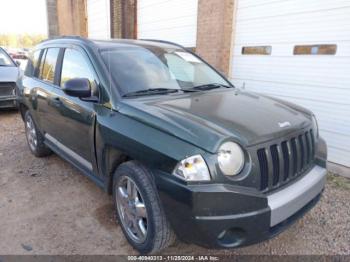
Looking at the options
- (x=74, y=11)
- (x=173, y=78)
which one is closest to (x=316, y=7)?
(x=173, y=78)

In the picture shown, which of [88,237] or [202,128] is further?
[88,237]

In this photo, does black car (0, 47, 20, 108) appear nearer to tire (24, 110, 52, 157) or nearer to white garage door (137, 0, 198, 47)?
tire (24, 110, 52, 157)

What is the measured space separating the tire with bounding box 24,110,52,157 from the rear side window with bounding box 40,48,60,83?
2.90 ft

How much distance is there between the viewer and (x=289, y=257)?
260 cm

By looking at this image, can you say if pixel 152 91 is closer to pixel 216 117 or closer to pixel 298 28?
pixel 216 117

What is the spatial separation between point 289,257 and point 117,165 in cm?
167

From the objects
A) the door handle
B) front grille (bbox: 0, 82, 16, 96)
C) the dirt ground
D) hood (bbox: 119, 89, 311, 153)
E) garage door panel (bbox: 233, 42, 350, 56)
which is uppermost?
garage door panel (bbox: 233, 42, 350, 56)

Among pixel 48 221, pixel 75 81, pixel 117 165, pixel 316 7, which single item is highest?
pixel 316 7

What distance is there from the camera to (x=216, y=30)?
6430mm

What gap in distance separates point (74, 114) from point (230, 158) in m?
1.88

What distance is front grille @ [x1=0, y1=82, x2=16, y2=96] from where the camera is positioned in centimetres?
764

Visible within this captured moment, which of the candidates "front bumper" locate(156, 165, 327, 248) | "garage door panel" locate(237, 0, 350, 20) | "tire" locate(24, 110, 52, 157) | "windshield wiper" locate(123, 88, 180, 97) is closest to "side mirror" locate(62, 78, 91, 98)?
"windshield wiper" locate(123, 88, 180, 97)

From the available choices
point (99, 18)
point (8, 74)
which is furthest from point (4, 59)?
point (99, 18)

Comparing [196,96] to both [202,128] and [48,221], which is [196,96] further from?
[48,221]
